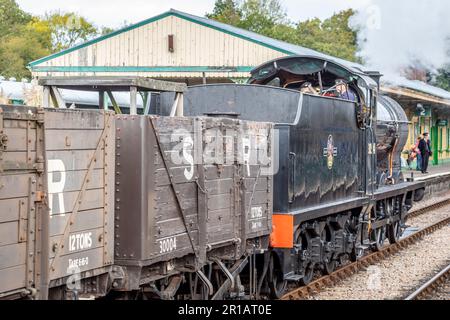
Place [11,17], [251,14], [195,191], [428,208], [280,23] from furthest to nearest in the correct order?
[280,23] → [251,14] → [11,17] → [428,208] → [195,191]

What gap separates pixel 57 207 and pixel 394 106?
39.8 feet

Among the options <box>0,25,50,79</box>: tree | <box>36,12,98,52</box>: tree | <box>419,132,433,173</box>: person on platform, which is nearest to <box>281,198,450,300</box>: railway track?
<box>419,132,433,173</box>: person on platform

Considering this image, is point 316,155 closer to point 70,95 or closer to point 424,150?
point 70,95

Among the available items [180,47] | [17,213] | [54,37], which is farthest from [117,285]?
[54,37]

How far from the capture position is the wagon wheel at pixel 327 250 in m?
11.2

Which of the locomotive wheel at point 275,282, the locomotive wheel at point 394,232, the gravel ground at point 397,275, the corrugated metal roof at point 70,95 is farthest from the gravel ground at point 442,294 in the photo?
the corrugated metal roof at point 70,95

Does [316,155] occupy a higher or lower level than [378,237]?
higher

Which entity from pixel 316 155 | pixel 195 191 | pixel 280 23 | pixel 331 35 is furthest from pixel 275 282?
pixel 280 23

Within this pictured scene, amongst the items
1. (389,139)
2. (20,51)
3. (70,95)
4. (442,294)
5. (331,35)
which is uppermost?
(331,35)

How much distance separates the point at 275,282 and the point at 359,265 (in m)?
3.34

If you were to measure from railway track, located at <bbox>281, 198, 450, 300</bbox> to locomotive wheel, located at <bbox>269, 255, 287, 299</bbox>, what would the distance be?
92 millimetres

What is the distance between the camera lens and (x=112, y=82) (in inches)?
256

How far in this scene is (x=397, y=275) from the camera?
12.2m

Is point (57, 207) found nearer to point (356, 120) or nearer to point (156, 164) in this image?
point (156, 164)
